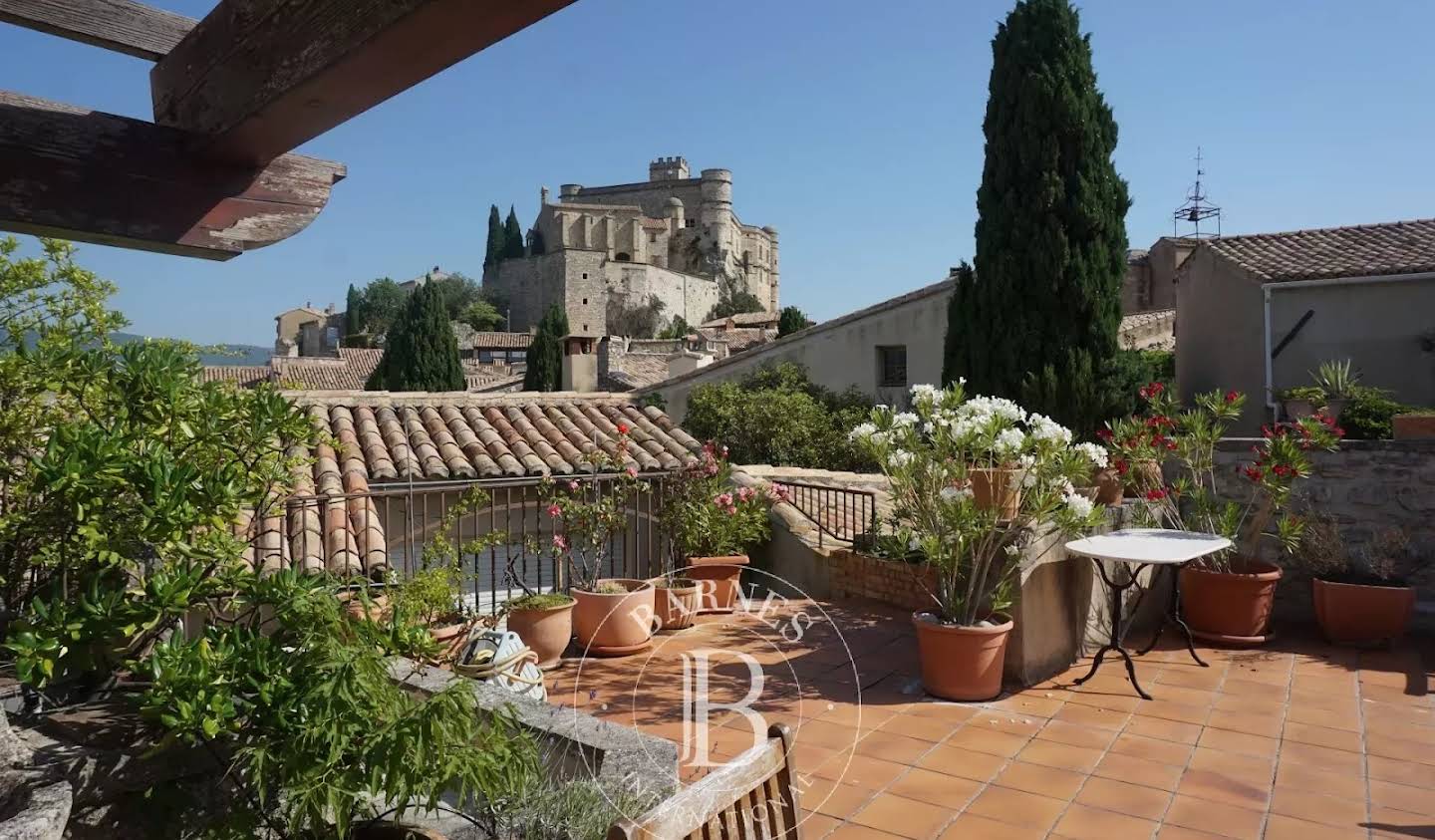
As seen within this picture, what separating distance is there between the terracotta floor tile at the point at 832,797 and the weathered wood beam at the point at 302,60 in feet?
9.40

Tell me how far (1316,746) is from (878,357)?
12637mm

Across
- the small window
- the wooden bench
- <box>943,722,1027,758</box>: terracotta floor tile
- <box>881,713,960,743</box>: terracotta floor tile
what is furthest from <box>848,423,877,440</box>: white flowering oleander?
the small window

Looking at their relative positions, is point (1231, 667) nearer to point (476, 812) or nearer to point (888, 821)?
point (888, 821)

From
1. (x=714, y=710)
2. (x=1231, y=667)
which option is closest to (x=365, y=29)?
(x=714, y=710)

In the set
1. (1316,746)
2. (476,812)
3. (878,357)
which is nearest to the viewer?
(476,812)

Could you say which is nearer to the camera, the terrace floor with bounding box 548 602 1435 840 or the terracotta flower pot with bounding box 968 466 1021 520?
the terrace floor with bounding box 548 602 1435 840

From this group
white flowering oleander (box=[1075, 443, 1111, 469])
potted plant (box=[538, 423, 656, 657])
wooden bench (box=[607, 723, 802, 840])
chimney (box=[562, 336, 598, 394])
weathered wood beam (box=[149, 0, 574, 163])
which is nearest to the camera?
weathered wood beam (box=[149, 0, 574, 163])

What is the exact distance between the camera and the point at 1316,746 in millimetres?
3902

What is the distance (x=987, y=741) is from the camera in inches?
156

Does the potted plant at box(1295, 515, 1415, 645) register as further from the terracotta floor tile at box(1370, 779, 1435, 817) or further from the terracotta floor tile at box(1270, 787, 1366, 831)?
the terracotta floor tile at box(1270, 787, 1366, 831)

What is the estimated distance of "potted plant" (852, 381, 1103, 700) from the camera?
4.48 m

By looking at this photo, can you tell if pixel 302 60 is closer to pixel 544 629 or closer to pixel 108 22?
pixel 108 22

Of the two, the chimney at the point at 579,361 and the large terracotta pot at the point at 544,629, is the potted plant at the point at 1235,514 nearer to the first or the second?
the large terracotta pot at the point at 544,629

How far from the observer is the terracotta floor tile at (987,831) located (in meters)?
3.07
